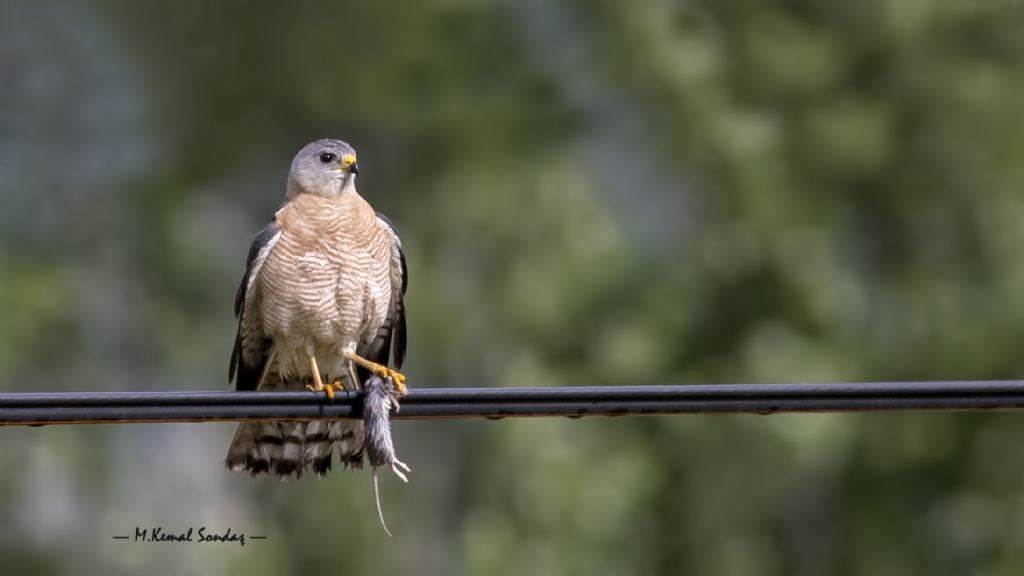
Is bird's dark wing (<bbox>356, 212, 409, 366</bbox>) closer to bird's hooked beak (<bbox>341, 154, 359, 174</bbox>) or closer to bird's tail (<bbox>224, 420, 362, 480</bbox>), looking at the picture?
bird's hooked beak (<bbox>341, 154, 359, 174</bbox>)

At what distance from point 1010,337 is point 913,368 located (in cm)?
110

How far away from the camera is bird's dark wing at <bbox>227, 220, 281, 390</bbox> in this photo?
576cm

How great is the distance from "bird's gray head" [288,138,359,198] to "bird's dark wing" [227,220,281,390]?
0.24m

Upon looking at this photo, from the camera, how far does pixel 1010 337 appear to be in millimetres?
10609

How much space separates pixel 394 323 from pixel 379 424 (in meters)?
1.71

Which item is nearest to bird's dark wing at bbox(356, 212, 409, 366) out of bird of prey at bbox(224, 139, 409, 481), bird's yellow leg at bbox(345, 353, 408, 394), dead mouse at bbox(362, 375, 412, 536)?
bird of prey at bbox(224, 139, 409, 481)

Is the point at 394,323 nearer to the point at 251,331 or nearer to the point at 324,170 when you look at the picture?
the point at 251,331

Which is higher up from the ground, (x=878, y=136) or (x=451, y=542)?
(x=878, y=136)

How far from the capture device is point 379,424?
4414mm

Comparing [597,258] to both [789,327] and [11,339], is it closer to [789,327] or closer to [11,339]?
[789,327]

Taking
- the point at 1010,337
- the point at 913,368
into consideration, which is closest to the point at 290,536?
the point at 913,368

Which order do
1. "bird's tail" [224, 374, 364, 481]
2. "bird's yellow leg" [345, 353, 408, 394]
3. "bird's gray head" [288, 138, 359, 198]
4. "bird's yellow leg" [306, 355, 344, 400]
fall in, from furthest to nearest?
"bird's gray head" [288, 138, 359, 198]
"bird's yellow leg" [306, 355, 344, 400]
"bird's tail" [224, 374, 364, 481]
"bird's yellow leg" [345, 353, 408, 394]

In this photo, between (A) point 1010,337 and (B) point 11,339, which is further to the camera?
(B) point 11,339

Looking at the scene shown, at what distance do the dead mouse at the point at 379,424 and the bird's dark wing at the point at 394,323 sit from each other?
55.7 inches
